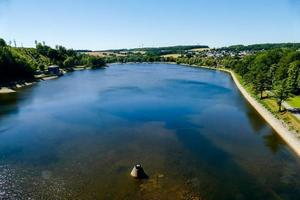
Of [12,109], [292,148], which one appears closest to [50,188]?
[292,148]

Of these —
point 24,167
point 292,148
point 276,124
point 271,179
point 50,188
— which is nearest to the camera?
point 50,188

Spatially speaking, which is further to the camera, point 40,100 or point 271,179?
point 40,100

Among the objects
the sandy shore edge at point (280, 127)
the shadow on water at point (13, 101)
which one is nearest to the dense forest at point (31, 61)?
the shadow on water at point (13, 101)

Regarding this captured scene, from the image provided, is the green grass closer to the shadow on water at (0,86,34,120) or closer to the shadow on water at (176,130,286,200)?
the shadow on water at (176,130,286,200)

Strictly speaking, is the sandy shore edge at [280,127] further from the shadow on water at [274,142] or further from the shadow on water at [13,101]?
the shadow on water at [13,101]

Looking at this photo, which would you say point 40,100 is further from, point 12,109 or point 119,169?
point 119,169

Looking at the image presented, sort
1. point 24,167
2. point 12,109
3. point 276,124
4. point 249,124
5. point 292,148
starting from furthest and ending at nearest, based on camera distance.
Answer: point 12,109, point 249,124, point 276,124, point 292,148, point 24,167

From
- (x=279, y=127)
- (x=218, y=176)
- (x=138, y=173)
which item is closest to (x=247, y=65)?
(x=279, y=127)
